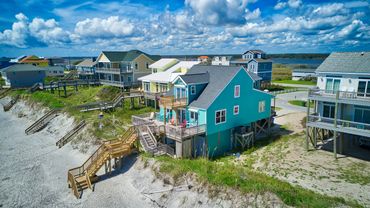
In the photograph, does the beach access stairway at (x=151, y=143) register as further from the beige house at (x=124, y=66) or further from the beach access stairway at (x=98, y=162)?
the beige house at (x=124, y=66)


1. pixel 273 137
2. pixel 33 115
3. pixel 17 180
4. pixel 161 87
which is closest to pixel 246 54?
pixel 161 87

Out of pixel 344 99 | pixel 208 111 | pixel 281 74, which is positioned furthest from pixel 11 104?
pixel 281 74

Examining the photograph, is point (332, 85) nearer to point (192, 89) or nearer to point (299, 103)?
point (192, 89)

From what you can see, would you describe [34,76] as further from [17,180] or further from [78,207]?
[78,207]

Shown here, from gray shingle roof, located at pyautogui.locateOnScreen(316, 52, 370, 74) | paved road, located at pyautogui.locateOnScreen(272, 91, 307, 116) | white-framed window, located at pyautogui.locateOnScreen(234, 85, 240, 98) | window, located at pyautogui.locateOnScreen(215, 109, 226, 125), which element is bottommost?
paved road, located at pyautogui.locateOnScreen(272, 91, 307, 116)

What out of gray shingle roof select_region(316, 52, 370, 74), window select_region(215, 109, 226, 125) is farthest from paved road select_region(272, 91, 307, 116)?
window select_region(215, 109, 226, 125)

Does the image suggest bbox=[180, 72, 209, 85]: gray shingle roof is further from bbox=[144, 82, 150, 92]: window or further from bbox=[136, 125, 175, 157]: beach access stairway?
bbox=[144, 82, 150, 92]: window
